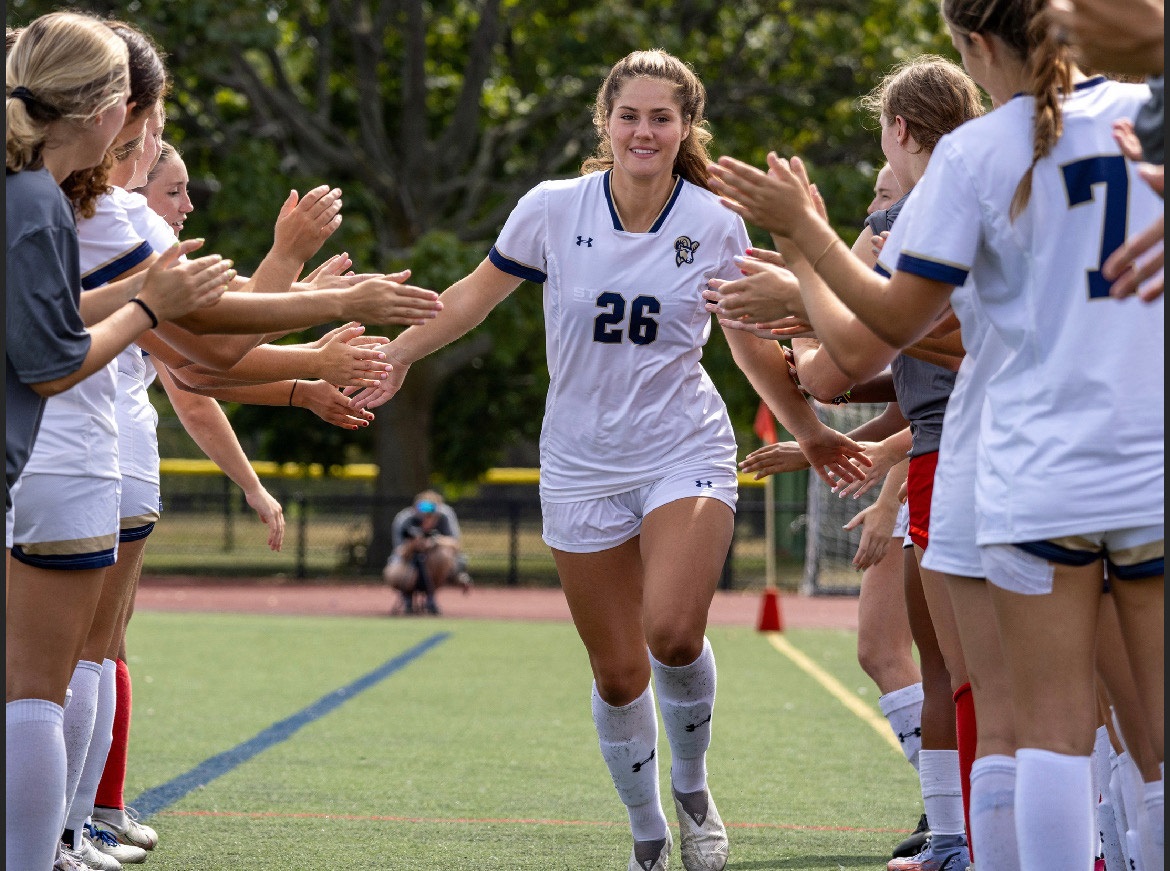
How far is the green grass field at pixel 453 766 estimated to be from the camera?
16.0 feet

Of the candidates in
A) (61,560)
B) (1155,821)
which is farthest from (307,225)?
(1155,821)

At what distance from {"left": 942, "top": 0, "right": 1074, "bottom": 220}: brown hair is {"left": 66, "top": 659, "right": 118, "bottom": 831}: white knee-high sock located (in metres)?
3.13

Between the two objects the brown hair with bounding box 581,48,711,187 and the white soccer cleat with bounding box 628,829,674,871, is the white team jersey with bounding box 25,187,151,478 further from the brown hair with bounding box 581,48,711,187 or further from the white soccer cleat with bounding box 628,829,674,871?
the white soccer cleat with bounding box 628,829,674,871

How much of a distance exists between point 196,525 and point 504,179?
8.37 meters

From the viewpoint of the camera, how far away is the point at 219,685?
9781 mm

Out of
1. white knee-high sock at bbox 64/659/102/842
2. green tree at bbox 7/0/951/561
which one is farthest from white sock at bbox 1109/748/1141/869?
green tree at bbox 7/0/951/561

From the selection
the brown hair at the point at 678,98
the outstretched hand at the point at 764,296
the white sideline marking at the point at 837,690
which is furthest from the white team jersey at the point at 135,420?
the white sideline marking at the point at 837,690

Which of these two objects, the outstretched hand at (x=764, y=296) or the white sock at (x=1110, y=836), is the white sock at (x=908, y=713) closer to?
the white sock at (x=1110, y=836)

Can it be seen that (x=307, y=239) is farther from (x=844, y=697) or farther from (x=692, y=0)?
(x=692, y=0)

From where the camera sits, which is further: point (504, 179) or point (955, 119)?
point (504, 179)

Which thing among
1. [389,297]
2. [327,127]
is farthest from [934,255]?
[327,127]

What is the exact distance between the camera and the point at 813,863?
4699mm

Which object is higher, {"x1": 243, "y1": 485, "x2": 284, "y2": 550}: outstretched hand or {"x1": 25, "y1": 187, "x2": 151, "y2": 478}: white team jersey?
{"x1": 25, "y1": 187, "x2": 151, "y2": 478}: white team jersey

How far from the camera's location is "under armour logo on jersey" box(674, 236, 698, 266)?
455cm
